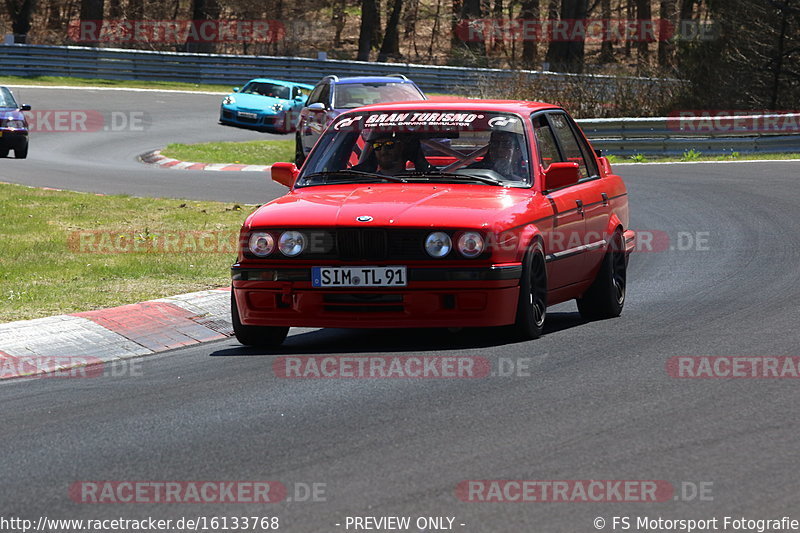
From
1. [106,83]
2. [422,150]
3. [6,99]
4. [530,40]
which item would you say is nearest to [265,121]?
[6,99]

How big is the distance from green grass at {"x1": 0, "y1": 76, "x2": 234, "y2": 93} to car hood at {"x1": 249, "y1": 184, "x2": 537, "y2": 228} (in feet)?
120

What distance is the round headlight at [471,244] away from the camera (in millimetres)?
7867

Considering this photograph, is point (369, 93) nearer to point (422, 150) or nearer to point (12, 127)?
point (12, 127)

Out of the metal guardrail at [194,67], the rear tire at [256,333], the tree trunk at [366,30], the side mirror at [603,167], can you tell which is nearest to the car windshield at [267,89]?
the metal guardrail at [194,67]

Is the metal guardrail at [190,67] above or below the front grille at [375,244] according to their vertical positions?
below

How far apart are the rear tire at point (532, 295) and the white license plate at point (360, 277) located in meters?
0.73

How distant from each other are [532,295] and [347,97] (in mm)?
14927

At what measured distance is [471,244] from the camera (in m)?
7.89

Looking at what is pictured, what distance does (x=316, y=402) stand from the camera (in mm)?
6691

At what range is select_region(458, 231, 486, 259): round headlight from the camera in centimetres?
787

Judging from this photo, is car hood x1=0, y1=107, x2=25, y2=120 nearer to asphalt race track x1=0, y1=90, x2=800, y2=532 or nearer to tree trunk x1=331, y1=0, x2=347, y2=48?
asphalt race track x1=0, y1=90, x2=800, y2=532

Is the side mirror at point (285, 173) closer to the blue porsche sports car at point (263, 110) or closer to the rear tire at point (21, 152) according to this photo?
the rear tire at point (21, 152)

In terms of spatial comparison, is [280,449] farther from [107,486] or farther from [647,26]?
[647,26]

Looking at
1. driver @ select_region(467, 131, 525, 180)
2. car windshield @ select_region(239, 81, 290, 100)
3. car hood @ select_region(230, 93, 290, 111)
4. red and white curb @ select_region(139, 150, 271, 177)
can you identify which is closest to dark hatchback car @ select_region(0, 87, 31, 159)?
red and white curb @ select_region(139, 150, 271, 177)
